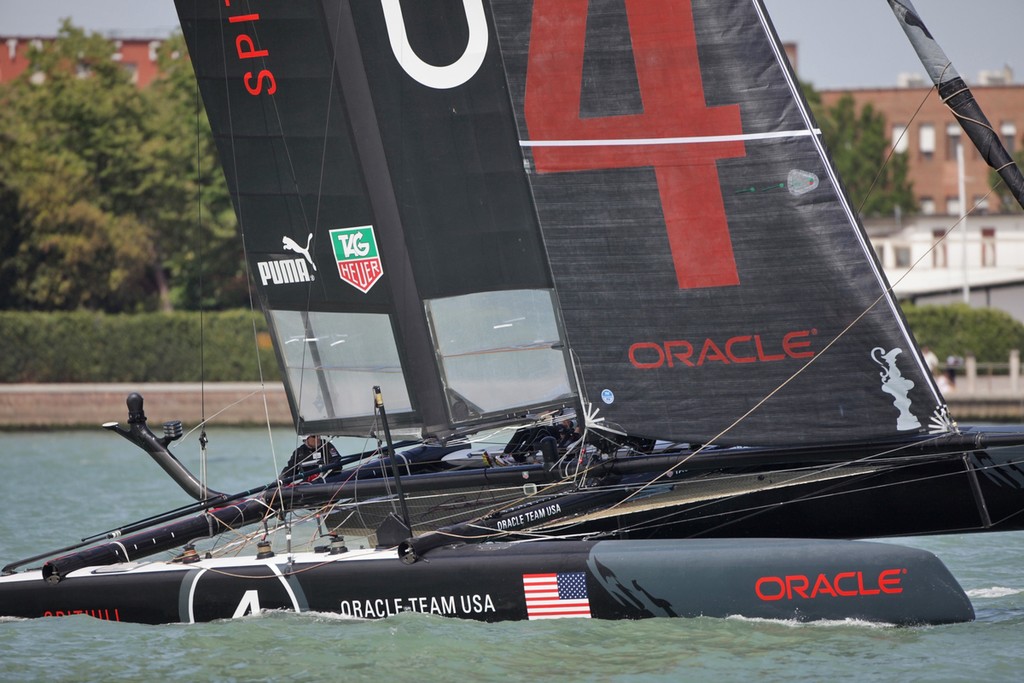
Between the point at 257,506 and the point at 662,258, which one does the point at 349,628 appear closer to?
the point at 257,506

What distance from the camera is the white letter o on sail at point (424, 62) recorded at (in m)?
9.81

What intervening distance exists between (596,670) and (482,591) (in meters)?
1.19

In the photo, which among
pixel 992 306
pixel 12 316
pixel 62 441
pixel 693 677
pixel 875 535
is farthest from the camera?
pixel 992 306

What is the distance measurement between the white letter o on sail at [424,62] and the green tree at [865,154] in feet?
139

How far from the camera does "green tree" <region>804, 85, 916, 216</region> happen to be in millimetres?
51469

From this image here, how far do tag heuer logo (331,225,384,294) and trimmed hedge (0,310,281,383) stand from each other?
70.4 feet

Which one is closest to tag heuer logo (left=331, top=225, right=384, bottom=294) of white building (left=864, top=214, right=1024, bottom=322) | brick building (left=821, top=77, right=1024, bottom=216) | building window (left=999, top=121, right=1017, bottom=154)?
white building (left=864, top=214, right=1024, bottom=322)

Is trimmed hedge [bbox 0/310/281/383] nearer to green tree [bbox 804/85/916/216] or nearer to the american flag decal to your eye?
the american flag decal

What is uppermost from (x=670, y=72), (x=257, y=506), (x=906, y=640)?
(x=670, y=72)

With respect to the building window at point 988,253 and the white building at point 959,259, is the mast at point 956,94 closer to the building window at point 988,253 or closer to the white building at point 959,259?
the white building at point 959,259

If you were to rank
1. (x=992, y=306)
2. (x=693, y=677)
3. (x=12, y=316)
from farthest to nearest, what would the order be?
(x=992, y=306) < (x=12, y=316) < (x=693, y=677)

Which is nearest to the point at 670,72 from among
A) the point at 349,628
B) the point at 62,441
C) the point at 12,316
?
the point at 349,628

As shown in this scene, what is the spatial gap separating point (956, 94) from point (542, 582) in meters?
4.02

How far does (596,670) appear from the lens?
7.79m
